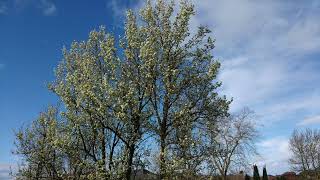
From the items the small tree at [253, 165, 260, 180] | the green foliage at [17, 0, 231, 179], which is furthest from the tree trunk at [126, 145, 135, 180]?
the small tree at [253, 165, 260, 180]

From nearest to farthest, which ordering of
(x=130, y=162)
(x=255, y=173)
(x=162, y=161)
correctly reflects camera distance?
1. (x=162, y=161)
2. (x=130, y=162)
3. (x=255, y=173)

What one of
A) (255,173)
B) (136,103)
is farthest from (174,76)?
(255,173)

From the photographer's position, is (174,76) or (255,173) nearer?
(174,76)

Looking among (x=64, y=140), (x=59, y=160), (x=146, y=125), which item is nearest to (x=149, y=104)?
(x=146, y=125)

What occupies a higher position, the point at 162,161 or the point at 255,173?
the point at 162,161

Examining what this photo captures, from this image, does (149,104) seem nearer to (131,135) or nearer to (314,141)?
(131,135)

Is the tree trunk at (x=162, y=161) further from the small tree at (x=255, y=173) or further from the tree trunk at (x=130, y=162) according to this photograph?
the small tree at (x=255, y=173)

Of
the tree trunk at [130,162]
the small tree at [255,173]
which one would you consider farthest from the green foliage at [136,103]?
the small tree at [255,173]

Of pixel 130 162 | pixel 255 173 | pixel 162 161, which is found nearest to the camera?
pixel 162 161

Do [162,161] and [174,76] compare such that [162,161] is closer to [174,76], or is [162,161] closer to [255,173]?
[174,76]

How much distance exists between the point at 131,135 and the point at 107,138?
2.80 meters

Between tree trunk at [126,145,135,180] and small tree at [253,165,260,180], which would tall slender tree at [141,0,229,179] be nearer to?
tree trunk at [126,145,135,180]

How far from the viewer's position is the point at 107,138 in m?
33.1

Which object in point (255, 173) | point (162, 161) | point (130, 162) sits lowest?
point (255, 173)
